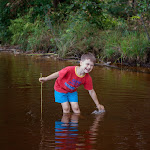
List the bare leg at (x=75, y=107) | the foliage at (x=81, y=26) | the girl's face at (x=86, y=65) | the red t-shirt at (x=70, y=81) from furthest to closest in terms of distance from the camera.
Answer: the foliage at (x=81, y=26)
the bare leg at (x=75, y=107)
the red t-shirt at (x=70, y=81)
the girl's face at (x=86, y=65)

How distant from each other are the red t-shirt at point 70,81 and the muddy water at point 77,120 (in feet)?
1.57

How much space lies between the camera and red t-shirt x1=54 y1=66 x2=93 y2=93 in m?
5.33

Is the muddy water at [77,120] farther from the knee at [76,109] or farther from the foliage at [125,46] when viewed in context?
the foliage at [125,46]

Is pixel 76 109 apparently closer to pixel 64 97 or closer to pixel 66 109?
pixel 66 109

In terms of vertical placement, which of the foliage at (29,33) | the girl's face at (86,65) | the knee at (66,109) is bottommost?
the knee at (66,109)

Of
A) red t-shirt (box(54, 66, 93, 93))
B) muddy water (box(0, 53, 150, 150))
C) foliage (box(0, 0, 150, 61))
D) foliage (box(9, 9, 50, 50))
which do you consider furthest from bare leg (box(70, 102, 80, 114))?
foliage (box(9, 9, 50, 50))

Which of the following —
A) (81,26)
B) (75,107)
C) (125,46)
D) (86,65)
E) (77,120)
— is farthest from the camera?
(81,26)

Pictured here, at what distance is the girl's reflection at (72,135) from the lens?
3.98 metres

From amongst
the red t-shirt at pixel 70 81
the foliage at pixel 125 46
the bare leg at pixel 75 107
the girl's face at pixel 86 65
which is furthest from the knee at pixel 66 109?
the foliage at pixel 125 46

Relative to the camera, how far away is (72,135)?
4.37 m

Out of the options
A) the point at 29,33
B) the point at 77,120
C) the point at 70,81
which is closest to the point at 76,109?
the point at 77,120

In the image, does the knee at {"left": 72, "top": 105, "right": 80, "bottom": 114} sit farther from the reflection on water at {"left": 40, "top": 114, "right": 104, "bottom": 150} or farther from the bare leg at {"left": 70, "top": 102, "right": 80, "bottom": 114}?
the reflection on water at {"left": 40, "top": 114, "right": 104, "bottom": 150}

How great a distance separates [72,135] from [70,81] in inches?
49.5

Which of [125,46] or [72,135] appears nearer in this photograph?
[72,135]
